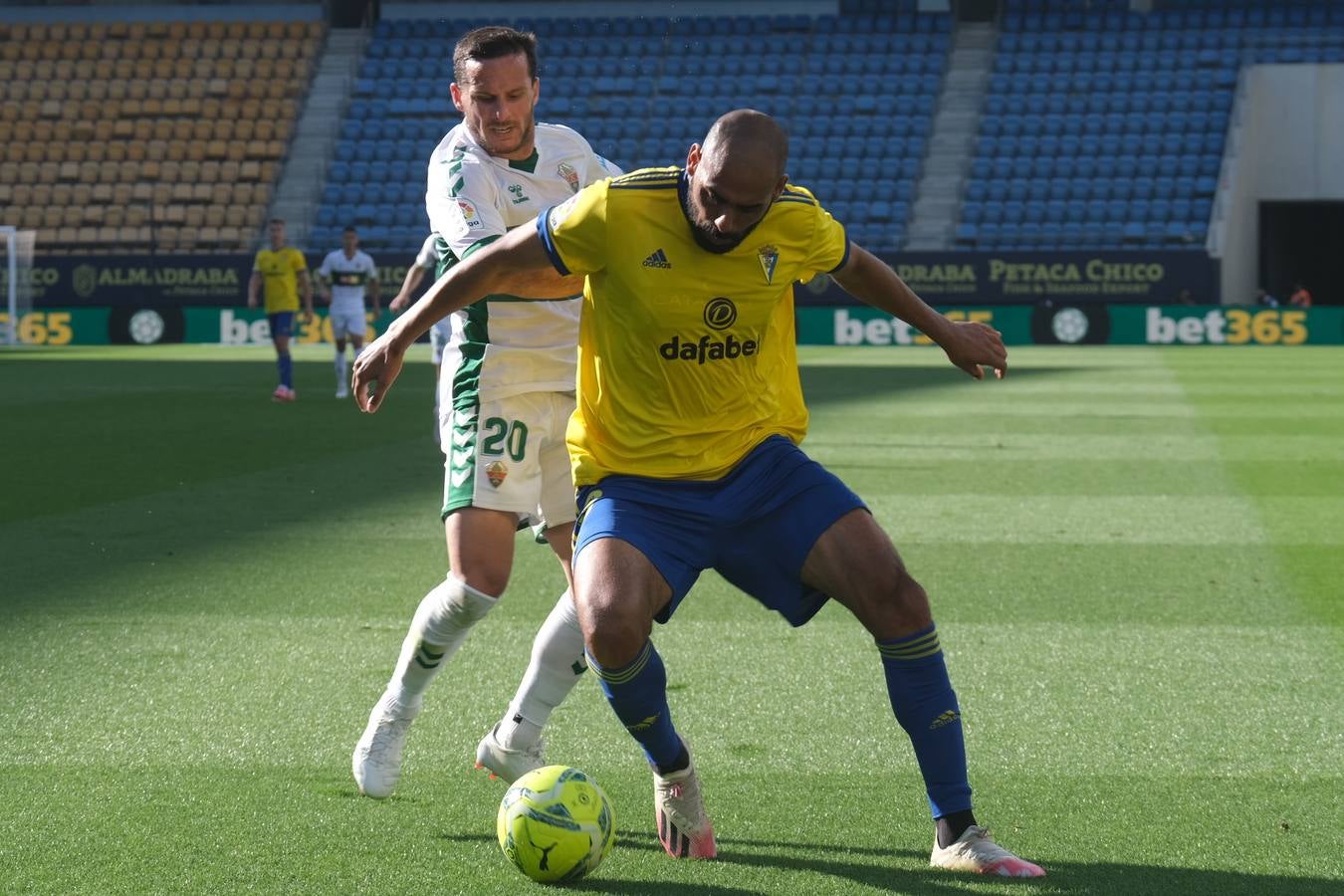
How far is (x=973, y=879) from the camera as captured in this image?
13.0 ft

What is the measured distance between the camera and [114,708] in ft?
18.2

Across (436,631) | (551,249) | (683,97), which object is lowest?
(436,631)

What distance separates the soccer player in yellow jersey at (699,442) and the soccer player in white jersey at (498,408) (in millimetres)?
343

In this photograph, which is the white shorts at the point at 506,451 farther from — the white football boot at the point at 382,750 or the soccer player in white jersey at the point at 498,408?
the white football boot at the point at 382,750

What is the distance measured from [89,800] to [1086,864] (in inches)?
97.5

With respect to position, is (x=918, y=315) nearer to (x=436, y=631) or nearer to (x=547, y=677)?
(x=547, y=677)

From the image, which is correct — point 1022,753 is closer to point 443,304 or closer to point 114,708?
point 443,304

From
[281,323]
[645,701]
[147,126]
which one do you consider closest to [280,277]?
[281,323]

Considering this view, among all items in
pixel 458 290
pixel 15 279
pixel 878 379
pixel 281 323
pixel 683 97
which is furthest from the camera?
pixel 683 97

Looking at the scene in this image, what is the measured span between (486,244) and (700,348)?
2.70 feet

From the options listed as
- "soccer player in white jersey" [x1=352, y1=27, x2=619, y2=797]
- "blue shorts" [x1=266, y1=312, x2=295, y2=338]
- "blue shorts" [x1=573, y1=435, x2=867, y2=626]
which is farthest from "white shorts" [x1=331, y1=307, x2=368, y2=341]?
"blue shorts" [x1=573, y1=435, x2=867, y2=626]

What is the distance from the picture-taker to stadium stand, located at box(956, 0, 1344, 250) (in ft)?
119

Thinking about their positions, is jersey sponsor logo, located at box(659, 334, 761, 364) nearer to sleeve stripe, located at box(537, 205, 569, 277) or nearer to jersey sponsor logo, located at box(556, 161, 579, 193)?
sleeve stripe, located at box(537, 205, 569, 277)

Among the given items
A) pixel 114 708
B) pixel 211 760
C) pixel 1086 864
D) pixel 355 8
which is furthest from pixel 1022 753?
pixel 355 8
